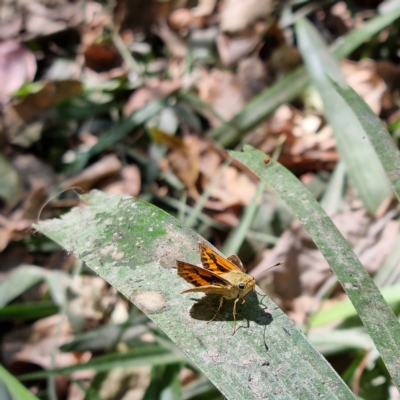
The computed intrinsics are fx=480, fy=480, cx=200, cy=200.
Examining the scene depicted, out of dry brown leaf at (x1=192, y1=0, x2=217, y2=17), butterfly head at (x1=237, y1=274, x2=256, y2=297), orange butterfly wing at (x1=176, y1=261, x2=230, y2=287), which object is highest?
dry brown leaf at (x1=192, y1=0, x2=217, y2=17)

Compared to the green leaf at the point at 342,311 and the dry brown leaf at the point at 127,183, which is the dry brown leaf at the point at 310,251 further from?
the dry brown leaf at the point at 127,183

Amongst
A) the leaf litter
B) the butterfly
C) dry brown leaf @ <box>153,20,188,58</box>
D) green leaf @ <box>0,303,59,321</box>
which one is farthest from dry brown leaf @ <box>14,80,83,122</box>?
the butterfly

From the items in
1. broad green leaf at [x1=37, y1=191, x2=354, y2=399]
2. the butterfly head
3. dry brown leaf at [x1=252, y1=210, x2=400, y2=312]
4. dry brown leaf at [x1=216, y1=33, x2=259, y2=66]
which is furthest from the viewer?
dry brown leaf at [x1=216, y1=33, x2=259, y2=66]

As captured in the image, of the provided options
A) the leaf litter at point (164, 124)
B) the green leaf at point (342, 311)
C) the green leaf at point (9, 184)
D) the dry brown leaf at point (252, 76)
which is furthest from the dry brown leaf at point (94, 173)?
the green leaf at point (342, 311)

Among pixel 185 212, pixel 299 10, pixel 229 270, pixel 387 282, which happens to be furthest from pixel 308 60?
pixel 229 270

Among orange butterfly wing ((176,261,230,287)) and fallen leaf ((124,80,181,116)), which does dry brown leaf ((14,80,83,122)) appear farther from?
orange butterfly wing ((176,261,230,287))

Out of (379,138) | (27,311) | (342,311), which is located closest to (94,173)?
Result: (27,311)

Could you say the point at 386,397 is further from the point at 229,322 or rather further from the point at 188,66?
the point at 188,66
